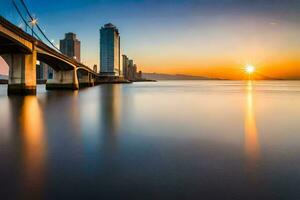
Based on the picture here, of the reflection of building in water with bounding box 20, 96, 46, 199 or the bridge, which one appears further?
the bridge

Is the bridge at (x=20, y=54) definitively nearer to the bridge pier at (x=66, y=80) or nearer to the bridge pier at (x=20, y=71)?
the bridge pier at (x=20, y=71)

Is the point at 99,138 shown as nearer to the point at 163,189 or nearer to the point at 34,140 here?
the point at 34,140

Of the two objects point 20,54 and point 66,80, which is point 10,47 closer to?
point 20,54

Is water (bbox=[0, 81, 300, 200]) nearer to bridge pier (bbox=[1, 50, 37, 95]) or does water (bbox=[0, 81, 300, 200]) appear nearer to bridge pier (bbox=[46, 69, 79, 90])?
bridge pier (bbox=[1, 50, 37, 95])

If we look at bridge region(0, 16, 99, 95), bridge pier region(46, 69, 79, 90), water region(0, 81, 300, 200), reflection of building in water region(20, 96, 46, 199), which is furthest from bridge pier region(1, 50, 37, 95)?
water region(0, 81, 300, 200)

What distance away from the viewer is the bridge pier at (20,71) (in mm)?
41688

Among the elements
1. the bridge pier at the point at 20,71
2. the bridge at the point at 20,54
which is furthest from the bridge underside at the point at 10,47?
the bridge pier at the point at 20,71

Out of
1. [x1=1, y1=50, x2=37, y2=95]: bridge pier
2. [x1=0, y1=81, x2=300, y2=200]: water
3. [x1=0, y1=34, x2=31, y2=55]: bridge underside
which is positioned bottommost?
[x1=0, y1=81, x2=300, y2=200]: water

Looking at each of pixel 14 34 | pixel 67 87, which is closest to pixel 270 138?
pixel 14 34

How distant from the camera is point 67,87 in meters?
76.4

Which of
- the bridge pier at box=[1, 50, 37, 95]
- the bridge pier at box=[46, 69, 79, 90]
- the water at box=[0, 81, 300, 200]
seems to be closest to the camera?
the water at box=[0, 81, 300, 200]

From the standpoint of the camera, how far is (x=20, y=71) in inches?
1638

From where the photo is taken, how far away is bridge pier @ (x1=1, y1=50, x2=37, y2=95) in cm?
4169

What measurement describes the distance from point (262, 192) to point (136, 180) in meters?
2.55
